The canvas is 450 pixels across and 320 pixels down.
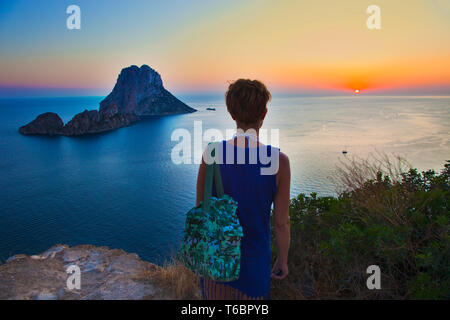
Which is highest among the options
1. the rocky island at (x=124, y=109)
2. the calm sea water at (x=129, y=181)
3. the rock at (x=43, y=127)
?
the rocky island at (x=124, y=109)

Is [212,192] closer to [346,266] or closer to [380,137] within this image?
[346,266]

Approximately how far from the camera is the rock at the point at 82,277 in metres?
3.33

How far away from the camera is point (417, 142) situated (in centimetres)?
3631

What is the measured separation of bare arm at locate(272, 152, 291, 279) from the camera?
1.35 meters

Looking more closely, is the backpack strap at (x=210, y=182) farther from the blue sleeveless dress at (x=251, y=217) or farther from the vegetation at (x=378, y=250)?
the vegetation at (x=378, y=250)

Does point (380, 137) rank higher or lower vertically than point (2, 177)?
higher

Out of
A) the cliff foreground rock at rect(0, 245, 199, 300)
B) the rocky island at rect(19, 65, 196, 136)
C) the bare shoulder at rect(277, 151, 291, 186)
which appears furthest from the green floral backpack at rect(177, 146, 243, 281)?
the rocky island at rect(19, 65, 196, 136)

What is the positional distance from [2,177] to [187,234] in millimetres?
48823

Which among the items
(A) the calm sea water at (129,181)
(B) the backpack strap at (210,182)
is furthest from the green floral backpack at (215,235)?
(A) the calm sea water at (129,181)

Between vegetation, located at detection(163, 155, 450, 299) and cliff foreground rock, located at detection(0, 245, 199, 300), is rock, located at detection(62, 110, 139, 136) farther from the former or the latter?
vegetation, located at detection(163, 155, 450, 299)

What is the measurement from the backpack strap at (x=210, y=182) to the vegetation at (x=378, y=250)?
179cm

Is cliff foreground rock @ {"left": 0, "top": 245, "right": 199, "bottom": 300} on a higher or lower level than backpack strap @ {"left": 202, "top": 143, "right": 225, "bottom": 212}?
lower

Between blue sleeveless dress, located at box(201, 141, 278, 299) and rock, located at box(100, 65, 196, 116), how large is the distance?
132 meters
